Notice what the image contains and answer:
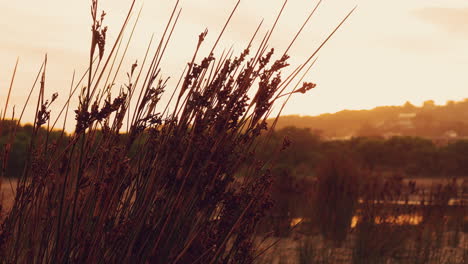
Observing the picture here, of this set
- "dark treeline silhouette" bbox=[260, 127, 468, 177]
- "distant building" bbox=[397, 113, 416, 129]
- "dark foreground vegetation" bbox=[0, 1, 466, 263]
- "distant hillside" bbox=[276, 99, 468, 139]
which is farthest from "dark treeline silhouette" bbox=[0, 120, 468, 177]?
"distant building" bbox=[397, 113, 416, 129]

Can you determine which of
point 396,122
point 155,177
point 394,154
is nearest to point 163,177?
point 155,177

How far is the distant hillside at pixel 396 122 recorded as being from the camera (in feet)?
196

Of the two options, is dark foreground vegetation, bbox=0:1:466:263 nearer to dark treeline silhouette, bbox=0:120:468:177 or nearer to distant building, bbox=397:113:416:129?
dark treeline silhouette, bbox=0:120:468:177

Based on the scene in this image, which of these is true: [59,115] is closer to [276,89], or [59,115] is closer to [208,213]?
[208,213]

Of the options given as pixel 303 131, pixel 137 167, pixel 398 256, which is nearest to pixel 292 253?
pixel 398 256

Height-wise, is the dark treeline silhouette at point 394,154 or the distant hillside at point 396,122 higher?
the distant hillside at point 396,122

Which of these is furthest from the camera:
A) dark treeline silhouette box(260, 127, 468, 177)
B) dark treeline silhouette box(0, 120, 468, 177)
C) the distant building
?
the distant building

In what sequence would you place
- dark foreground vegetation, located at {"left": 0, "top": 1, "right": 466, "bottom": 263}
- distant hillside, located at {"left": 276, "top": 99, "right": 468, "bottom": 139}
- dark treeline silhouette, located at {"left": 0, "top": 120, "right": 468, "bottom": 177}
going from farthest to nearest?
distant hillside, located at {"left": 276, "top": 99, "right": 468, "bottom": 139} → dark treeline silhouette, located at {"left": 0, "top": 120, "right": 468, "bottom": 177} → dark foreground vegetation, located at {"left": 0, "top": 1, "right": 466, "bottom": 263}

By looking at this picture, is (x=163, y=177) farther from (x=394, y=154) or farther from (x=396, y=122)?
(x=396, y=122)

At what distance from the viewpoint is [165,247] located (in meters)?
2.24

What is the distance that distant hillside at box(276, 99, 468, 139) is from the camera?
59.8 m

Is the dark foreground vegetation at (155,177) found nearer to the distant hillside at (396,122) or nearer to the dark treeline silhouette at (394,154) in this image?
the dark treeline silhouette at (394,154)

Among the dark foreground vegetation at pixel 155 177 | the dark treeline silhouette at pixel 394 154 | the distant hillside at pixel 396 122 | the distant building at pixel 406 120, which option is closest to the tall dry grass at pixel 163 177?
the dark foreground vegetation at pixel 155 177

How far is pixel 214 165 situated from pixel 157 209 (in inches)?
11.1
